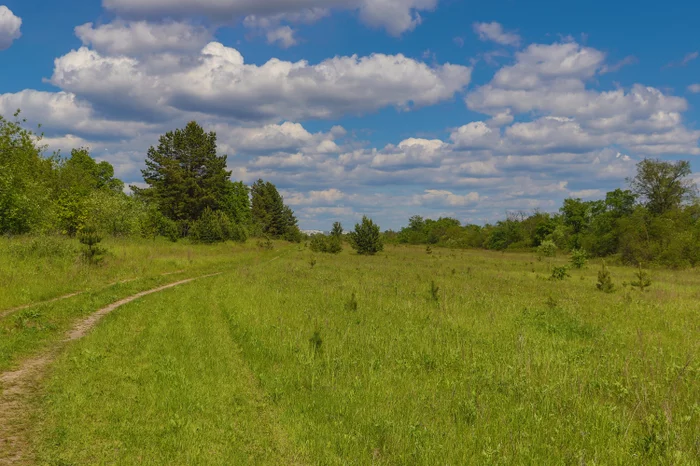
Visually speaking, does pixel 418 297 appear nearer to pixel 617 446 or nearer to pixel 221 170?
pixel 617 446

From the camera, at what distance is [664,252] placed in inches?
1847

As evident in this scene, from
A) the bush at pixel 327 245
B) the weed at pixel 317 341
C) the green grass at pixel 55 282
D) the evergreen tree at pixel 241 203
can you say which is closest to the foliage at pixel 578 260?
the bush at pixel 327 245

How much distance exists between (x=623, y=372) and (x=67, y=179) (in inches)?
2382

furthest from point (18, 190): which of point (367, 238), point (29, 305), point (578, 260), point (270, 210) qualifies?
point (270, 210)

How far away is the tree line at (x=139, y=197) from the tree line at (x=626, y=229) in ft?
163

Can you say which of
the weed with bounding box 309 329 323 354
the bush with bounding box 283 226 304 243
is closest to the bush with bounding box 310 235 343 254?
the bush with bounding box 283 226 304 243

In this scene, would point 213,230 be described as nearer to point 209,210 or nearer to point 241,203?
point 209,210

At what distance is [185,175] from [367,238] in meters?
33.6

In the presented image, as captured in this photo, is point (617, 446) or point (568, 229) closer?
point (617, 446)

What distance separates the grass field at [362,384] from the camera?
5.67 meters

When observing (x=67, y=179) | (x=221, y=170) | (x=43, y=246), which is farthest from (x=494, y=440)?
(x=221, y=170)

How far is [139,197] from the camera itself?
62.0 meters

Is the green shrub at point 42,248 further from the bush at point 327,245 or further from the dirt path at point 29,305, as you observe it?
the bush at point 327,245

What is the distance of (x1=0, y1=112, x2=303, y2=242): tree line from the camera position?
3072 centimetres
